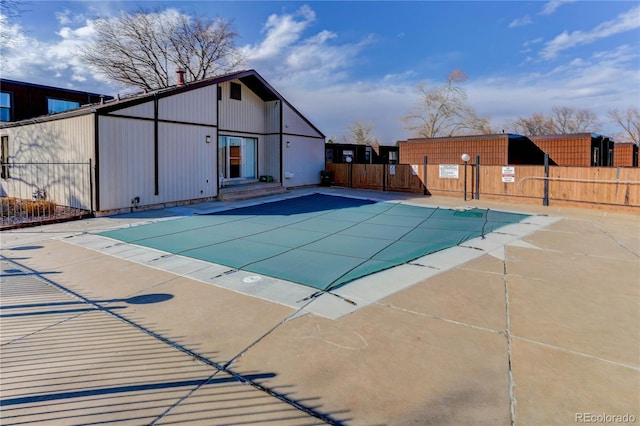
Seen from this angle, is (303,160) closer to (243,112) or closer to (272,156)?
(272,156)

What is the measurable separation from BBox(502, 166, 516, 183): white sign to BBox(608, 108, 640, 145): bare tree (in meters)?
35.1

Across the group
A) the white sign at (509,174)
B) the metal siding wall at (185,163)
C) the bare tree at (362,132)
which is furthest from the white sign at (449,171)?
the bare tree at (362,132)

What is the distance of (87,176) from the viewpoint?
1045 centimetres

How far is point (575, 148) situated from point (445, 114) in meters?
22.5

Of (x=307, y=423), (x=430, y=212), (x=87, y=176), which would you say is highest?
(x=87, y=176)

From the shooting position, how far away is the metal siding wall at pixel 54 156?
10.6m

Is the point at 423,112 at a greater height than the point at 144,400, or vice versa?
the point at 423,112

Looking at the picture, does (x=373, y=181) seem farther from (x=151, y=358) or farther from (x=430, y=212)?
(x=151, y=358)

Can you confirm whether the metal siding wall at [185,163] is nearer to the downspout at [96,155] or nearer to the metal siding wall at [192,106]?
the metal siding wall at [192,106]

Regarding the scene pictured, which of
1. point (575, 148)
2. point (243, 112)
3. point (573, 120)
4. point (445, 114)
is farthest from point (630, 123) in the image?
point (243, 112)

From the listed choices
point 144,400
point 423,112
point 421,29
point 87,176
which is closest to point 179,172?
point 87,176

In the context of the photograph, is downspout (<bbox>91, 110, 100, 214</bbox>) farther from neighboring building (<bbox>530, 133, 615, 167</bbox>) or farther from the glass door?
neighboring building (<bbox>530, 133, 615, 167</bbox>)

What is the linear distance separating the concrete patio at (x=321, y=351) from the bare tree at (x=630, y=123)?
44.2 m

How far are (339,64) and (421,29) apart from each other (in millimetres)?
6797
